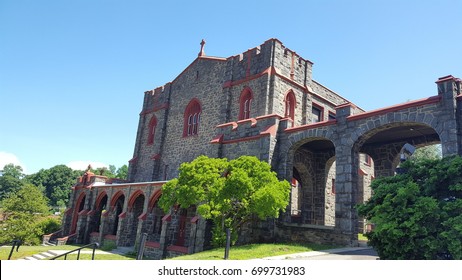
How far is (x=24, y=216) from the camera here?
25.4 m

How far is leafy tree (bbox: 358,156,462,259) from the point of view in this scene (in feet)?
26.0

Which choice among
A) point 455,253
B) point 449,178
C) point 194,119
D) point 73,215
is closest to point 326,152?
point 194,119

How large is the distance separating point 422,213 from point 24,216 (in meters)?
27.3

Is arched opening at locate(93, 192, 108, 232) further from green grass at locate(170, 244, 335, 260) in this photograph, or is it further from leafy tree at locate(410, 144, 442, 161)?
leafy tree at locate(410, 144, 442, 161)

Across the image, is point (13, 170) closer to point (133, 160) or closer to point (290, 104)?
point (133, 160)

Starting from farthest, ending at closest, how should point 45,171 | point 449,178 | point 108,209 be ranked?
point 45,171 → point 108,209 → point 449,178

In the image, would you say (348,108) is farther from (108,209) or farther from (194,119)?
(108,209)

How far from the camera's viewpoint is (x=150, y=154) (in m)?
28.0

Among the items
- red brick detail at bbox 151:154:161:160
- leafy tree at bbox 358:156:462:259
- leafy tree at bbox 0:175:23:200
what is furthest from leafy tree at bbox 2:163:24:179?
leafy tree at bbox 358:156:462:259

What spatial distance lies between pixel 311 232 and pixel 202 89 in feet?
46.1

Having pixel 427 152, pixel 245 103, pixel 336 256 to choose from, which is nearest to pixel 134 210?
pixel 245 103

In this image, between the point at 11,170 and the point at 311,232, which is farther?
the point at 11,170

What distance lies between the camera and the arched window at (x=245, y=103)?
21217 mm

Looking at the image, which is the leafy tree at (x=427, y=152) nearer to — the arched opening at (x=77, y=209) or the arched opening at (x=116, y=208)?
the arched opening at (x=116, y=208)
